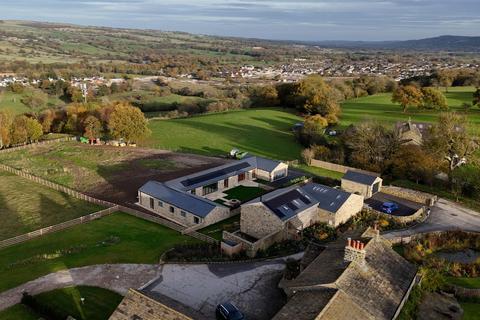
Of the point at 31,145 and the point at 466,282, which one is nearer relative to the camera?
the point at 466,282

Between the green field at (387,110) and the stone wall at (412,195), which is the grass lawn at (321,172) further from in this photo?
the green field at (387,110)

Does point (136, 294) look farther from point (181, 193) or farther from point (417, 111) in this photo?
point (417, 111)

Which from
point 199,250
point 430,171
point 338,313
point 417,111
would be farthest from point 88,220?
point 417,111

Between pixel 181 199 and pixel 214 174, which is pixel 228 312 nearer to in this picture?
pixel 181 199

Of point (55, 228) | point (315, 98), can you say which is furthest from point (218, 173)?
point (315, 98)

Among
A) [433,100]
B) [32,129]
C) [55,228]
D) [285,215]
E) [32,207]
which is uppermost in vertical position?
[433,100]

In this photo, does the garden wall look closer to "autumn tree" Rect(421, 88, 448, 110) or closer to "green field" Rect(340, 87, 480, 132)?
"green field" Rect(340, 87, 480, 132)

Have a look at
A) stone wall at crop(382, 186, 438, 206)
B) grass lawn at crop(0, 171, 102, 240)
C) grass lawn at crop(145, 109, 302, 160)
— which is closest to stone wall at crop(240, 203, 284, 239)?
grass lawn at crop(0, 171, 102, 240)

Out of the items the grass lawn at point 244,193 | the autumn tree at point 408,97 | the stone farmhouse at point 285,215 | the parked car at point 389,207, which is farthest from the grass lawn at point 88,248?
the autumn tree at point 408,97
